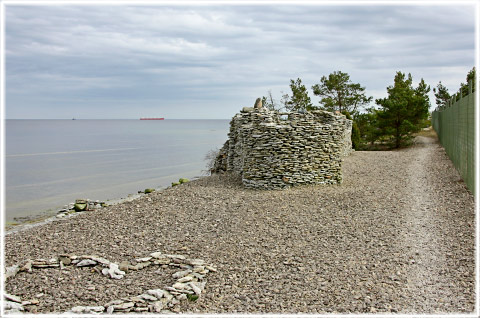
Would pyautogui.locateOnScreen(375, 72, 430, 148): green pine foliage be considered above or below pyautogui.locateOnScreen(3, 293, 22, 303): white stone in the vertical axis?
above

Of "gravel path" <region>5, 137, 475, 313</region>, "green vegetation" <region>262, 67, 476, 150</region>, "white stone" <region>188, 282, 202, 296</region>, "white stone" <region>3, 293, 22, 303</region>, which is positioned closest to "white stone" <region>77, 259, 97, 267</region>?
"gravel path" <region>5, 137, 475, 313</region>

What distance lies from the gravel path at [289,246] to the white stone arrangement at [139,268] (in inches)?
5.6

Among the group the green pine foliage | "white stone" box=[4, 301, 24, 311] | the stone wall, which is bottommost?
"white stone" box=[4, 301, 24, 311]

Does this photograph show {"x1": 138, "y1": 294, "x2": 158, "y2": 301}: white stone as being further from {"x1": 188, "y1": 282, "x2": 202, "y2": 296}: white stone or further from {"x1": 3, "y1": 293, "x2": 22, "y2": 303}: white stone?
{"x1": 3, "y1": 293, "x2": 22, "y2": 303}: white stone

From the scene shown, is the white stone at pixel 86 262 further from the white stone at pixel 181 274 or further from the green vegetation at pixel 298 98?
the green vegetation at pixel 298 98

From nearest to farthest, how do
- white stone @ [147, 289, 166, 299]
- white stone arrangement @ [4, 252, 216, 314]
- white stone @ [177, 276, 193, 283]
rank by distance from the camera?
white stone arrangement @ [4, 252, 216, 314], white stone @ [147, 289, 166, 299], white stone @ [177, 276, 193, 283]

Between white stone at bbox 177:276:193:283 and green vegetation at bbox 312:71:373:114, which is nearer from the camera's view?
white stone at bbox 177:276:193:283

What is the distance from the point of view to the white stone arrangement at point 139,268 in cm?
470

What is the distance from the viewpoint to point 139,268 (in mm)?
5992

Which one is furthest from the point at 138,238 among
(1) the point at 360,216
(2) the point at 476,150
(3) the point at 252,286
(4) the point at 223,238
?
(2) the point at 476,150

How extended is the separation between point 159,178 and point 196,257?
20.9 meters

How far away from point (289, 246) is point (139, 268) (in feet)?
7.84

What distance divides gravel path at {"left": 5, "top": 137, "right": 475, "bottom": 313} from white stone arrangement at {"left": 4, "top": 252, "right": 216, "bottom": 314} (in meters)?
0.14

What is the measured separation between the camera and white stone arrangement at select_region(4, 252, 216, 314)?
15.4ft
